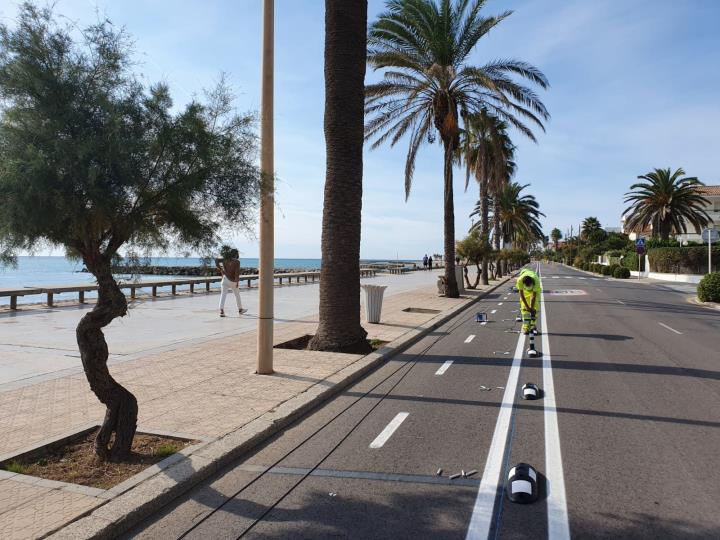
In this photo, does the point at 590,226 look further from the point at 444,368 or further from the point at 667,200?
the point at 444,368

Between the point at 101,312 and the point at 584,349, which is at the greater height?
the point at 101,312

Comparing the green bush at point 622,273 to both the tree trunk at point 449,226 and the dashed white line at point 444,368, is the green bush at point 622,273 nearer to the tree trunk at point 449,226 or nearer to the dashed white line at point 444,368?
the tree trunk at point 449,226

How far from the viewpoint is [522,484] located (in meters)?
4.17

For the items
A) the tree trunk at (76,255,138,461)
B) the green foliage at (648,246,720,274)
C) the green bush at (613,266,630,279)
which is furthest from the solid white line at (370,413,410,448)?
the green bush at (613,266,630,279)

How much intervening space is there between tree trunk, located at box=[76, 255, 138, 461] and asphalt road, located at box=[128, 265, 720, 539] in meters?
0.90

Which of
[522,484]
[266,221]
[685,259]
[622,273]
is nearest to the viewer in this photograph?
[522,484]

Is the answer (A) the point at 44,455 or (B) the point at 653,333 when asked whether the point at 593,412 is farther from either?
(B) the point at 653,333

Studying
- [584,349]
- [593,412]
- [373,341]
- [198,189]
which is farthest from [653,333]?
[198,189]

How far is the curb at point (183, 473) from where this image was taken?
3521 mm

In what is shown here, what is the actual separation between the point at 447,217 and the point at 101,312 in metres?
19.9

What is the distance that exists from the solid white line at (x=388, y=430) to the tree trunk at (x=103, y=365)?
2.19 m

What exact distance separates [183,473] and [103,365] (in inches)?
47.5

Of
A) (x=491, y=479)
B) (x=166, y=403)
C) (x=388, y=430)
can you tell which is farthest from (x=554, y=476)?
(x=166, y=403)

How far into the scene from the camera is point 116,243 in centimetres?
464
